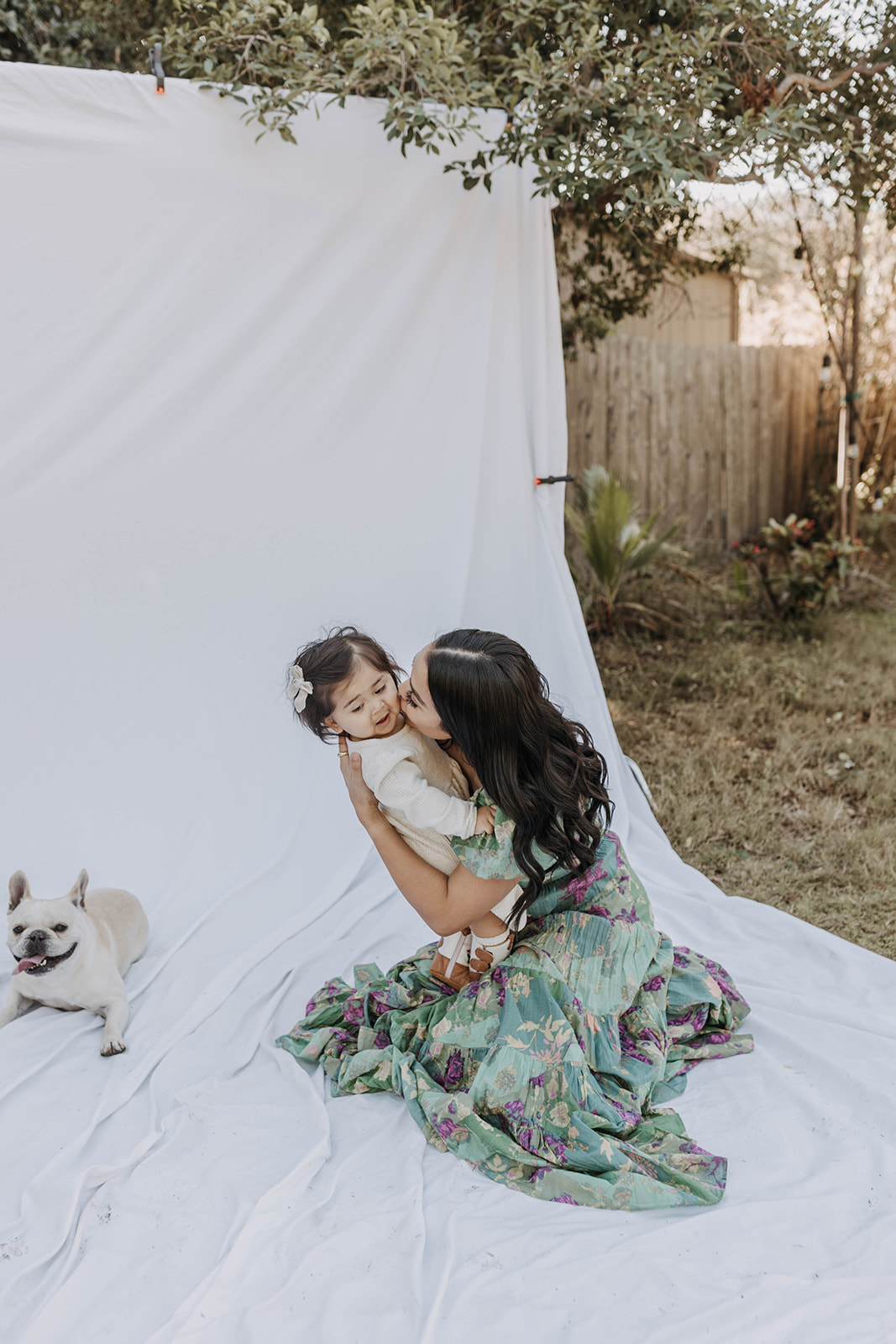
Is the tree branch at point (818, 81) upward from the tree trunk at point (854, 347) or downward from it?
upward

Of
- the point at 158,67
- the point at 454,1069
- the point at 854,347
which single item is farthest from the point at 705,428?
the point at 454,1069

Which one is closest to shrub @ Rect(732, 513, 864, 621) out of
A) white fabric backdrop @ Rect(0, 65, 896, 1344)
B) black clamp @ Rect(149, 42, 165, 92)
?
white fabric backdrop @ Rect(0, 65, 896, 1344)

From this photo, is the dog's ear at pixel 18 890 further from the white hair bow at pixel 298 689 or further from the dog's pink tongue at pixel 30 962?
the white hair bow at pixel 298 689

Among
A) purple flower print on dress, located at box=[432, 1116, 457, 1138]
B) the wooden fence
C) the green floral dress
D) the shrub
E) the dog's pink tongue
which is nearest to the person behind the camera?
the green floral dress

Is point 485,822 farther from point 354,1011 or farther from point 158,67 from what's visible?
point 158,67

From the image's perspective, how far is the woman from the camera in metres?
1.61

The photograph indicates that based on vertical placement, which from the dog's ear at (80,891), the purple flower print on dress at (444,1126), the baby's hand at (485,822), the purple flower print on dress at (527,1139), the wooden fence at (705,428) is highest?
the wooden fence at (705,428)

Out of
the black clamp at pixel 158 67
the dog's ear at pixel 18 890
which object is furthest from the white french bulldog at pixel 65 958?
the black clamp at pixel 158 67

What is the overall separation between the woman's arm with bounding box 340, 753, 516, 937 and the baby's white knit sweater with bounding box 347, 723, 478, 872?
24 mm

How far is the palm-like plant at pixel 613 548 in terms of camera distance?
4652 mm

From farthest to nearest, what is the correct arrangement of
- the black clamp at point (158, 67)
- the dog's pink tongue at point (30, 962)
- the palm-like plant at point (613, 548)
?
the palm-like plant at point (613, 548) → the black clamp at point (158, 67) → the dog's pink tongue at point (30, 962)

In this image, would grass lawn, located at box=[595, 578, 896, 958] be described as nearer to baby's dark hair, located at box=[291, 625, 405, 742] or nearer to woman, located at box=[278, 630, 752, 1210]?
woman, located at box=[278, 630, 752, 1210]

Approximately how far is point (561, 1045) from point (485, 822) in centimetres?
41

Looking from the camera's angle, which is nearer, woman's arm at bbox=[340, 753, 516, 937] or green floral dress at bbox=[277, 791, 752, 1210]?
green floral dress at bbox=[277, 791, 752, 1210]
